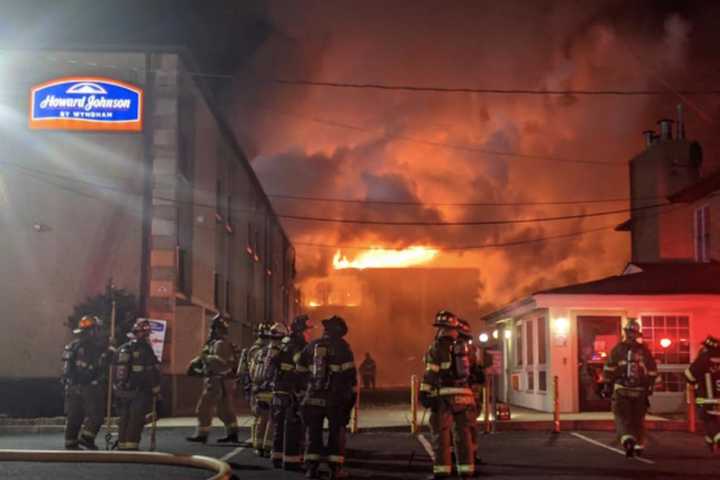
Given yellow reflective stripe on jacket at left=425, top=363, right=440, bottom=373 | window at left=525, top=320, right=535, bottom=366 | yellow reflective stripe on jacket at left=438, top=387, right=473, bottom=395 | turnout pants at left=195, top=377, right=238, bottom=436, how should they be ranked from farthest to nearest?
window at left=525, top=320, right=535, bottom=366 < turnout pants at left=195, top=377, right=238, bottom=436 < yellow reflective stripe on jacket at left=425, top=363, right=440, bottom=373 < yellow reflective stripe on jacket at left=438, top=387, right=473, bottom=395

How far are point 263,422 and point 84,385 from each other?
99.6 inches

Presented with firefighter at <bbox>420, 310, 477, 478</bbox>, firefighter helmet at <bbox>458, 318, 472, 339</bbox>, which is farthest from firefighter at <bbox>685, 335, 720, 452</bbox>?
firefighter at <bbox>420, 310, 477, 478</bbox>

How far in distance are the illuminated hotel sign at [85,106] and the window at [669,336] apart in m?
12.2

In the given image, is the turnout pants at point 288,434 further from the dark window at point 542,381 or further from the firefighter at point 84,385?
the dark window at point 542,381

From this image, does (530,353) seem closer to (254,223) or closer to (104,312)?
(104,312)

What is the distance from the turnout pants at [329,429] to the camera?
10031 mm

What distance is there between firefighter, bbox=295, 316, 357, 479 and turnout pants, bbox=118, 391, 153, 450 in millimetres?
2960

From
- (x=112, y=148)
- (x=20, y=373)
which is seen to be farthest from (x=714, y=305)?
(x=20, y=373)

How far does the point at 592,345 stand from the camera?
20859 millimetres

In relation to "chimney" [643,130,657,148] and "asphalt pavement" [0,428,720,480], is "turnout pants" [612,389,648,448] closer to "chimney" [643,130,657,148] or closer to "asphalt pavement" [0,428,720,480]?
"asphalt pavement" [0,428,720,480]

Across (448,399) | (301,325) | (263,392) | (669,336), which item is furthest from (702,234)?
(448,399)

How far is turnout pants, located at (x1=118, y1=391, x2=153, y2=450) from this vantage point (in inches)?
480

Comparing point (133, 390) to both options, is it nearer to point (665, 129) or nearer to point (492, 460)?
point (492, 460)

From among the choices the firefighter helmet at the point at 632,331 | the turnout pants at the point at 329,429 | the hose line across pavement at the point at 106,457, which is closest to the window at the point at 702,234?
the firefighter helmet at the point at 632,331
